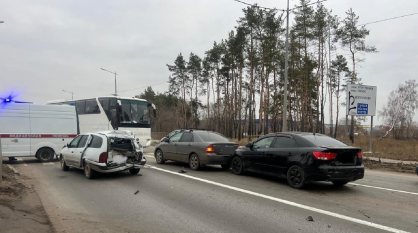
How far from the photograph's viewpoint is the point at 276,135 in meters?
8.88

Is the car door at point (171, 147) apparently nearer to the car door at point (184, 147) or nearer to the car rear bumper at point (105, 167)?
the car door at point (184, 147)

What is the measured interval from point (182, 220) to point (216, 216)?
652 millimetres

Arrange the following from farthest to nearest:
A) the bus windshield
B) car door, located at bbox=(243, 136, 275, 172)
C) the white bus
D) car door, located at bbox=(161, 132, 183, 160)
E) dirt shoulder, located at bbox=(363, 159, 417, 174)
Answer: the bus windshield
the white bus
dirt shoulder, located at bbox=(363, 159, 417, 174)
car door, located at bbox=(161, 132, 183, 160)
car door, located at bbox=(243, 136, 275, 172)

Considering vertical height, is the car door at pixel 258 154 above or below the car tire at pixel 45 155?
above

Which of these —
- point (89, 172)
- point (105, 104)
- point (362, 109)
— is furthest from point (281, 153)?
point (105, 104)

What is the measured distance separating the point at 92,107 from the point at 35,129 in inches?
260

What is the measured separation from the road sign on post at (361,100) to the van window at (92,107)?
16.4 metres

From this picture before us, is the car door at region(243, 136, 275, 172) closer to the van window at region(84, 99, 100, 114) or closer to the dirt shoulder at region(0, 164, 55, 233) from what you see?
the dirt shoulder at region(0, 164, 55, 233)

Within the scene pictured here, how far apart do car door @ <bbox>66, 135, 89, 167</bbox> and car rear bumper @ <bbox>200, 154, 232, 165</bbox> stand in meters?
4.11

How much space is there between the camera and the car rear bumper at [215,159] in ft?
34.0

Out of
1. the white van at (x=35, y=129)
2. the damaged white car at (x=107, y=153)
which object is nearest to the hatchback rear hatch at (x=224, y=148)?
the damaged white car at (x=107, y=153)

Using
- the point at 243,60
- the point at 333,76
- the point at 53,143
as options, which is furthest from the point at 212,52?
the point at 53,143

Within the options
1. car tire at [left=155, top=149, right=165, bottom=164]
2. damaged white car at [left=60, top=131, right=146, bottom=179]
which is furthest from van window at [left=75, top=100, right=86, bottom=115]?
damaged white car at [left=60, top=131, right=146, bottom=179]

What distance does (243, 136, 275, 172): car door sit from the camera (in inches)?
350
